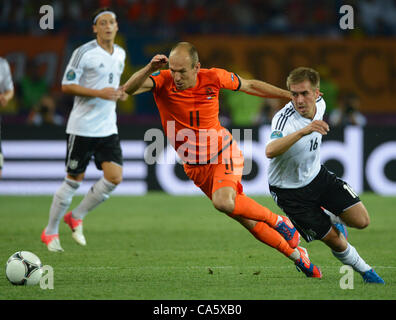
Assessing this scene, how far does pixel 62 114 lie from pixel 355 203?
34.8ft

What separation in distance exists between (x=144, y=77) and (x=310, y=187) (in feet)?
5.28

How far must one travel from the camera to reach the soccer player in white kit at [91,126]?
25.9ft

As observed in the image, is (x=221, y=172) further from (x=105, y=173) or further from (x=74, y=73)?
(x=74, y=73)

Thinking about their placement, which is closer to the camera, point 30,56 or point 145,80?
point 145,80

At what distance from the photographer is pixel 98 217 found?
10828 millimetres

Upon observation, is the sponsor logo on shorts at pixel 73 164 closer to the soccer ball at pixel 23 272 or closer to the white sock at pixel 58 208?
the white sock at pixel 58 208

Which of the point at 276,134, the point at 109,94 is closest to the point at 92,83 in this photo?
the point at 109,94

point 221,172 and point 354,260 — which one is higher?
point 221,172

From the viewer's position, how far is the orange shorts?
632 centimetres

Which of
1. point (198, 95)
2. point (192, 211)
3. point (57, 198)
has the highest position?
point (198, 95)

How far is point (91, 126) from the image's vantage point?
26.3 feet

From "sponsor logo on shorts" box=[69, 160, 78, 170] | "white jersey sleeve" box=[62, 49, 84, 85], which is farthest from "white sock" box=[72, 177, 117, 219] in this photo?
"white jersey sleeve" box=[62, 49, 84, 85]
